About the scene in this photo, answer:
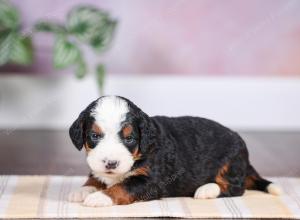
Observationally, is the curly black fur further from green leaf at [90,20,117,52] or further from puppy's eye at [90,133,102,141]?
green leaf at [90,20,117,52]

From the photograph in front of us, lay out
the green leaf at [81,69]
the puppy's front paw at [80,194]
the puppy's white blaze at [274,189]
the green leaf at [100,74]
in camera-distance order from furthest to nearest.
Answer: the green leaf at [100,74] < the green leaf at [81,69] < the puppy's white blaze at [274,189] < the puppy's front paw at [80,194]

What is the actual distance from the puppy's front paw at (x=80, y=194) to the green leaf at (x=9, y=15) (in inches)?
91.2

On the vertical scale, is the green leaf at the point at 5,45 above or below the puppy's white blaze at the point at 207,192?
above

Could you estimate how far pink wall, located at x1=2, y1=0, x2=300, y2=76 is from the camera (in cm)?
510

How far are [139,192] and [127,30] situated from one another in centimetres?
271

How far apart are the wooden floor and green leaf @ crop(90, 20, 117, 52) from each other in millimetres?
667

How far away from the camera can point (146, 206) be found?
2555mm

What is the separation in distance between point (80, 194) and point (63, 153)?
1.43 m

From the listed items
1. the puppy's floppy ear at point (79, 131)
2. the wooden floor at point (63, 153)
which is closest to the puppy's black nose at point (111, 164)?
the puppy's floppy ear at point (79, 131)

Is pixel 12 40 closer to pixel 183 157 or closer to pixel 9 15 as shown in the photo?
pixel 9 15

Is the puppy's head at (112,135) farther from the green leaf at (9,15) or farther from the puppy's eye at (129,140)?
the green leaf at (9,15)

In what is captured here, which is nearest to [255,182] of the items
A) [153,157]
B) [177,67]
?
[153,157]

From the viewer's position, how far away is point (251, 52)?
515cm

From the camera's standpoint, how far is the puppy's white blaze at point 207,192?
2723mm
